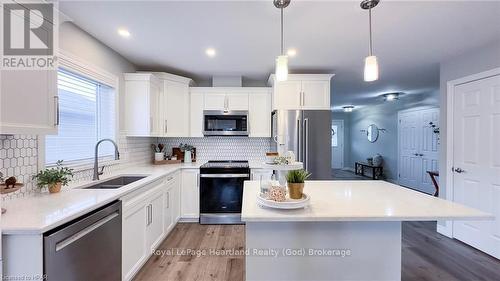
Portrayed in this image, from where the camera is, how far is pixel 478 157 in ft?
9.43

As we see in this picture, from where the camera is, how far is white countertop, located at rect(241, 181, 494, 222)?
4.36ft

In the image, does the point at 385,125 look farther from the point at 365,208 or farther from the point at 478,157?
the point at 365,208

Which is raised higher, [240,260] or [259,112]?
[259,112]

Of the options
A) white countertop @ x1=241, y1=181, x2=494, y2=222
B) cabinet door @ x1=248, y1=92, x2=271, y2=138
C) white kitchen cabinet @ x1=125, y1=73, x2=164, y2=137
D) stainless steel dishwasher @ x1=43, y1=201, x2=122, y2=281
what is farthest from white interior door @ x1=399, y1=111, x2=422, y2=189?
stainless steel dishwasher @ x1=43, y1=201, x2=122, y2=281

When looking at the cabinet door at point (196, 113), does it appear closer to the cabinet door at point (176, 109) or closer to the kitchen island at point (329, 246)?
the cabinet door at point (176, 109)

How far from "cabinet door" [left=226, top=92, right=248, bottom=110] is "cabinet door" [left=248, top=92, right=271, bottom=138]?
97 millimetres

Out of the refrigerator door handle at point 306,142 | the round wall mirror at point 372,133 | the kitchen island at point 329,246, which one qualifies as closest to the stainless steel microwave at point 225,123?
the refrigerator door handle at point 306,142

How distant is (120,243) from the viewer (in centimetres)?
186

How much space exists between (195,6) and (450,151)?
3.71 meters

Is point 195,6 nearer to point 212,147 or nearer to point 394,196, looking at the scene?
point 394,196

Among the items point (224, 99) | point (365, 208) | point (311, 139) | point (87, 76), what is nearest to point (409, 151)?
point (311, 139)

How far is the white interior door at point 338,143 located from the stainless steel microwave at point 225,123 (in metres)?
7.00

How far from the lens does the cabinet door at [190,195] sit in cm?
360

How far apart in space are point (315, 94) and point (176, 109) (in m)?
2.26
